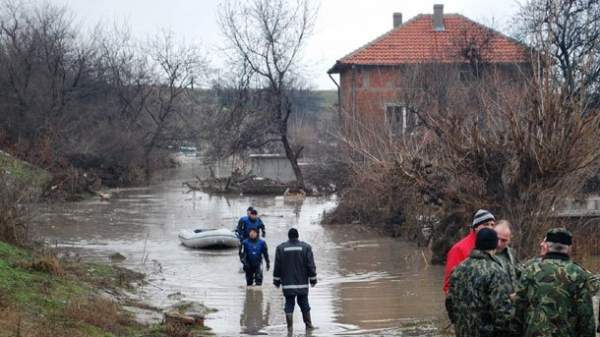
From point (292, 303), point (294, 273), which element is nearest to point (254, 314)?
point (292, 303)

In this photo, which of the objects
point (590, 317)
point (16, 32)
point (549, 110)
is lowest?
point (590, 317)

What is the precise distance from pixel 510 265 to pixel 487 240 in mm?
480

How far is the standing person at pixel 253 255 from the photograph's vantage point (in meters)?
18.6

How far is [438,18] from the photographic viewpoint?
1982 inches

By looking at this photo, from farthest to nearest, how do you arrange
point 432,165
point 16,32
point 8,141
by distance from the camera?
point 16,32, point 8,141, point 432,165

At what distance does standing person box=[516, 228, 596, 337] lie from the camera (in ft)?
23.6

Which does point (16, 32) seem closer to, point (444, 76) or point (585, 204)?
point (444, 76)

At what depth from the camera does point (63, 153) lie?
5291 cm

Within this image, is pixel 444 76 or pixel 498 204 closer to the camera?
pixel 498 204

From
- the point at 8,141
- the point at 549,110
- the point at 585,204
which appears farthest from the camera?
the point at 8,141

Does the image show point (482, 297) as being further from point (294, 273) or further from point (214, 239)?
point (214, 239)

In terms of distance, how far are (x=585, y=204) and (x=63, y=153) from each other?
35189 millimetres

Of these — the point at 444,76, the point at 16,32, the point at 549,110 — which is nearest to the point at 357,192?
the point at 444,76

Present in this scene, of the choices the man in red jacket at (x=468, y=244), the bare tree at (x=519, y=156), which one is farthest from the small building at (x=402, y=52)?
the man in red jacket at (x=468, y=244)
